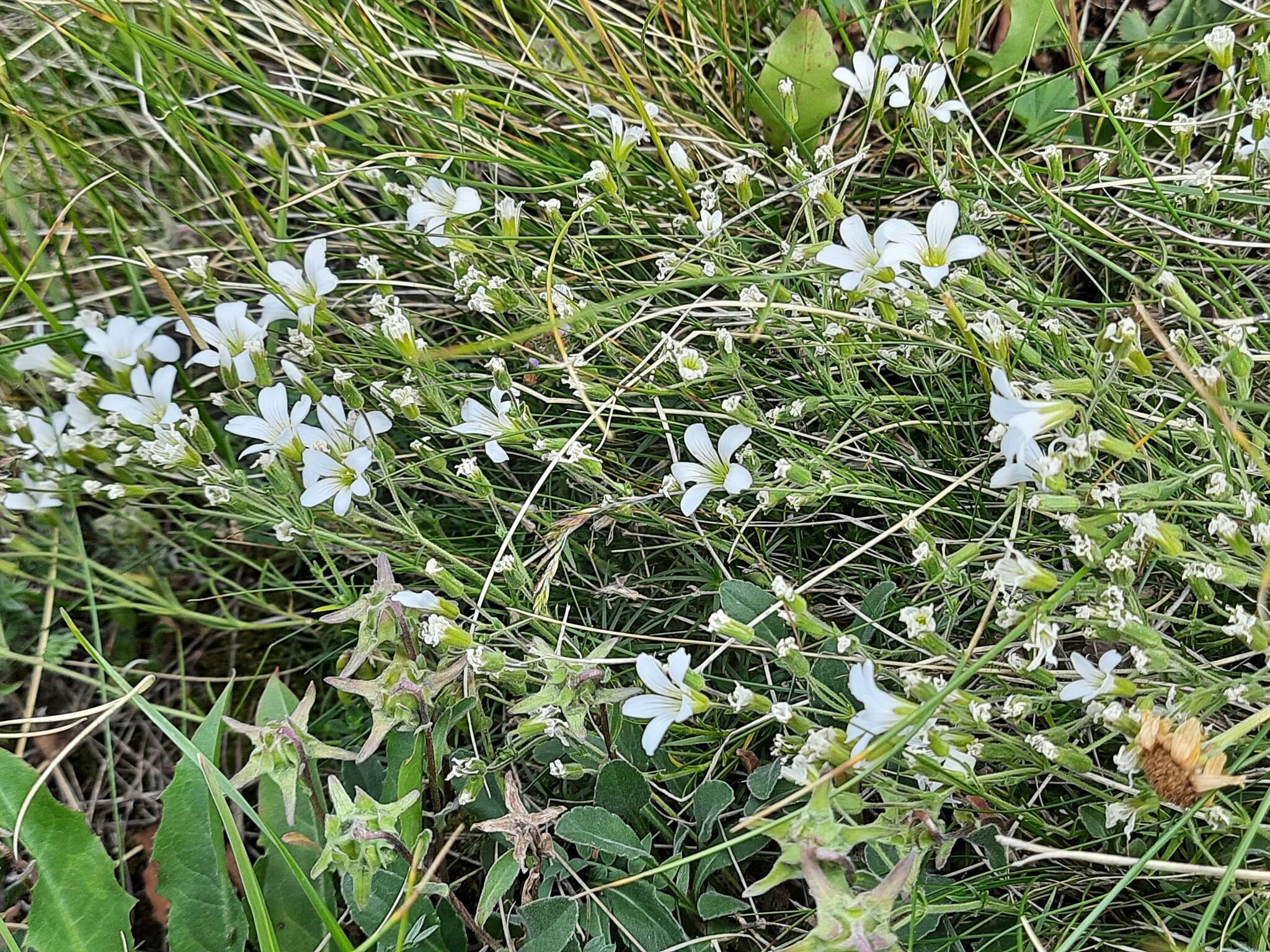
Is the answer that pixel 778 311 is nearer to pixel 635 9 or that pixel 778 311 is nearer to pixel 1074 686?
pixel 1074 686

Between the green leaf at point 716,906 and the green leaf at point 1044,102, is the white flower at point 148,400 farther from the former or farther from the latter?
the green leaf at point 1044,102

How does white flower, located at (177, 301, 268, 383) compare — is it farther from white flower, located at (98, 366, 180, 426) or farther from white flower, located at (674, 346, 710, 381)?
white flower, located at (674, 346, 710, 381)

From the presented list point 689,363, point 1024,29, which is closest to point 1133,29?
point 1024,29

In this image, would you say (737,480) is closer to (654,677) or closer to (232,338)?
(654,677)

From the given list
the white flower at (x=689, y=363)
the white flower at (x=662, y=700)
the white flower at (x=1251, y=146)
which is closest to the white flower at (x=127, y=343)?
the white flower at (x=689, y=363)

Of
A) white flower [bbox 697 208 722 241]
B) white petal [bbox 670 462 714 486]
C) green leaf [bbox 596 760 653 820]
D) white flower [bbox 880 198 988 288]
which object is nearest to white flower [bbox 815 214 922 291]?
white flower [bbox 880 198 988 288]

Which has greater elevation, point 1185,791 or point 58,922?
point 1185,791

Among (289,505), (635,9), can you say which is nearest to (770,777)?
(289,505)
